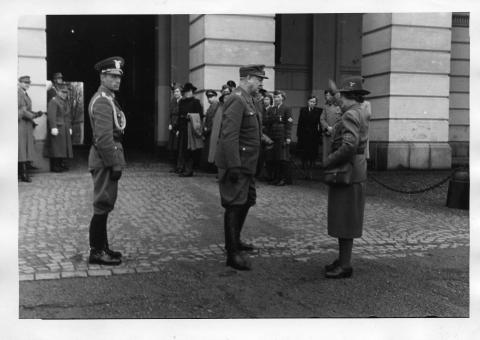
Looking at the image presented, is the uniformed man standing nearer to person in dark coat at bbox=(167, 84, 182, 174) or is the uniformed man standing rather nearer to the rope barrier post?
the rope barrier post

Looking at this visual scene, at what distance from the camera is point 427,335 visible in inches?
158

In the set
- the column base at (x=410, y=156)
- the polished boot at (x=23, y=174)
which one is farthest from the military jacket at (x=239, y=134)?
the column base at (x=410, y=156)

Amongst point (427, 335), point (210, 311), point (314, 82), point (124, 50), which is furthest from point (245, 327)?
point (124, 50)

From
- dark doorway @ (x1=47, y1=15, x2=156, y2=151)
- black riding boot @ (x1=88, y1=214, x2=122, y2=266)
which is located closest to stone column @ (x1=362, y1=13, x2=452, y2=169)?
dark doorway @ (x1=47, y1=15, x2=156, y2=151)

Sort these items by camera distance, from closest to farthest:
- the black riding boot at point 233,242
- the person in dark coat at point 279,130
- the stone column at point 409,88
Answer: the black riding boot at point 233,242 → the person in dark coat at point 279,130 → the stone column at point 409,88

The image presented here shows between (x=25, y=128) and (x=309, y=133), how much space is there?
5.72 metres

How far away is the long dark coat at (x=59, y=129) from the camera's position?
1224 cm

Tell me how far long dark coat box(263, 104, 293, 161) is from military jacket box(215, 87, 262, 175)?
5.02 meters

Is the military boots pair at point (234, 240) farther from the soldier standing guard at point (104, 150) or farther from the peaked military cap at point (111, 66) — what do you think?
the peaked military cap at point (111, 66)

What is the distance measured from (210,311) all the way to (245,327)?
0.64 meters

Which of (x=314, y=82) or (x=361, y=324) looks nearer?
(x=361, y=324)

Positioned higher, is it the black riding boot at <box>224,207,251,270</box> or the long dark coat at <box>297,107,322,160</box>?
the long dark coat at <box>297,107,322,160</box>

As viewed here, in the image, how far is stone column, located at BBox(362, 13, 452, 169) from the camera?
45.2 ft
